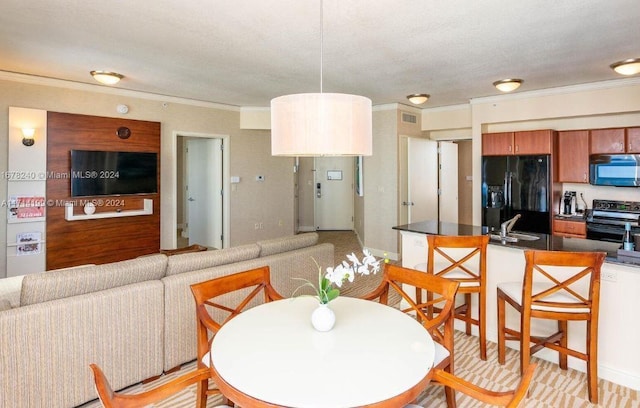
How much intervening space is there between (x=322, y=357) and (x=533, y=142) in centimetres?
492

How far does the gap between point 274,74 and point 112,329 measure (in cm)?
317

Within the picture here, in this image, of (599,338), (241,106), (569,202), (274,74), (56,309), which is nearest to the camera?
(56,309)

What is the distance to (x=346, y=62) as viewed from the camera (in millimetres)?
3939

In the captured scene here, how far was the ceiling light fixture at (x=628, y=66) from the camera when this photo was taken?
3848mm

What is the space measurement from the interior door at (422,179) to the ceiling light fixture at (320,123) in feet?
15.3

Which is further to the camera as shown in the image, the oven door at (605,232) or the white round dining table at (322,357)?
the oven door at (605,232)

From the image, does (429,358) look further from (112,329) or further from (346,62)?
(346,62)

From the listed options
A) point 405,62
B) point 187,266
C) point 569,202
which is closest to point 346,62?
point 405,62

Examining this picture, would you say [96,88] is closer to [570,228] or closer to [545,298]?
[545,298]

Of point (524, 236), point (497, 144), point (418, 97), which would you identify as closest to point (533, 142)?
point (497, 144)

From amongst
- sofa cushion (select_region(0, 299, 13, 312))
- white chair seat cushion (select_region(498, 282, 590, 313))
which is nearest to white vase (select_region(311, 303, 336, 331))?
white chair seat cushion (select_region(498, 282, 590, 313))

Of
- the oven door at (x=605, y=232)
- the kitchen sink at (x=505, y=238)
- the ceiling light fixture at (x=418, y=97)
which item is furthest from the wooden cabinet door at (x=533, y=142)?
the kitchen sink at (x=505, y=238)

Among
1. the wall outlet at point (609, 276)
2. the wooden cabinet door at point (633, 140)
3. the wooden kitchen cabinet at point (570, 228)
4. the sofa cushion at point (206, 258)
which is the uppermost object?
the wooden cabinet door at point (633, 140)

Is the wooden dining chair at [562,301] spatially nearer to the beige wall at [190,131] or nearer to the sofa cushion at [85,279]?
the sofa cushion at [85,279]
